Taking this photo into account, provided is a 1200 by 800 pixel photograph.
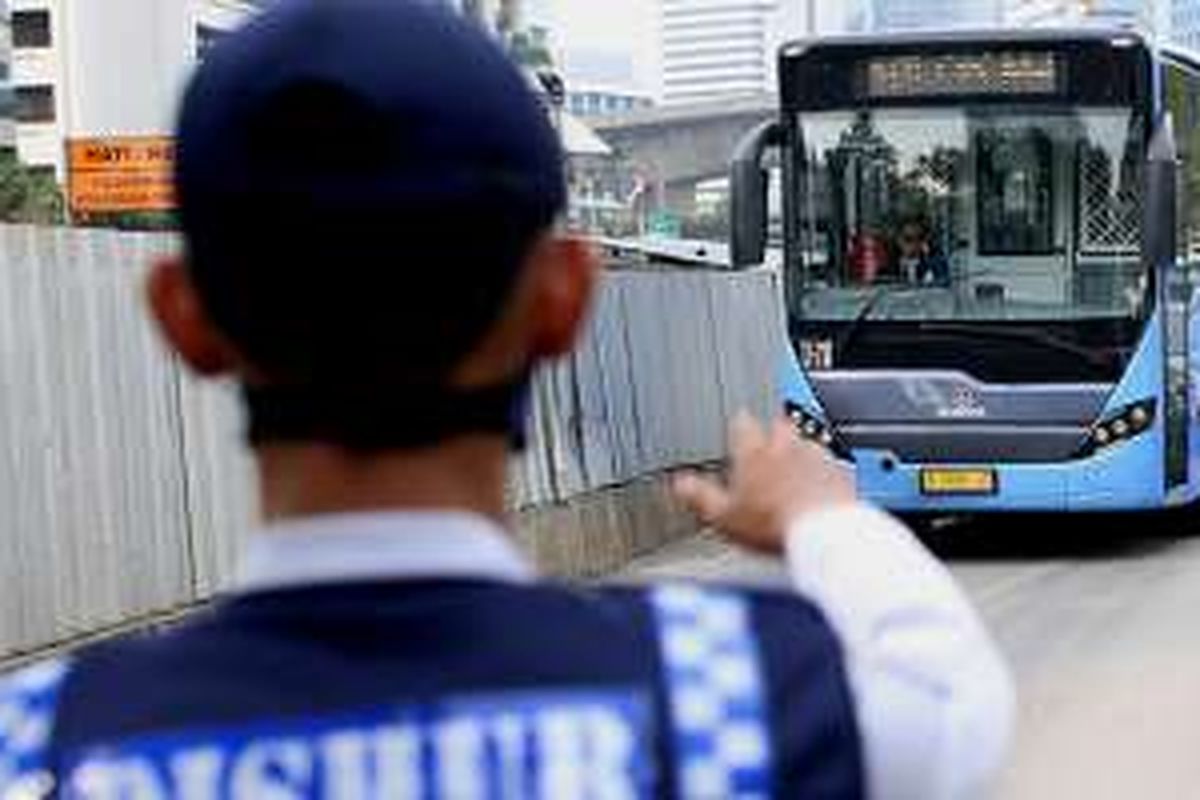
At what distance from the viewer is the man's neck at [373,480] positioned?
164 centimetres

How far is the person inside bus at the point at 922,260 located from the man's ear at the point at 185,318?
15.6 m

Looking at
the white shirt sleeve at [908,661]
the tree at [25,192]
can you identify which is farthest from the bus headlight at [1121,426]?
the tree at [25,192]

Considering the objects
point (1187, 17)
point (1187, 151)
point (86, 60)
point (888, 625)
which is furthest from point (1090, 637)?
point (86, 60)

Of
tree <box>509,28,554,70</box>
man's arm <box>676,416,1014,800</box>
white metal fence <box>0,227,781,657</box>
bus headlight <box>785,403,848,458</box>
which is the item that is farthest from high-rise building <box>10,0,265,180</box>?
man's arm <box>676,416,1014,800</box>

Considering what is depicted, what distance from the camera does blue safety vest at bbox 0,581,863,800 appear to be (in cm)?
157

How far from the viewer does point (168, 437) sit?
1262 centimetres

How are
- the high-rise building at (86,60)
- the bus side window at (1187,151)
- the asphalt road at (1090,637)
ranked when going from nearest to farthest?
1. the asphalt road at (1090,637)
2. the bus side window at (1187,151)
3. the high-rise building at (86,60)

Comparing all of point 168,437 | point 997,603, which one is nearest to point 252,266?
point 168,437

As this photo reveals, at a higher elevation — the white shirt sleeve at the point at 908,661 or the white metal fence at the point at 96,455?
the white shirt sleeve at the point at 908,661

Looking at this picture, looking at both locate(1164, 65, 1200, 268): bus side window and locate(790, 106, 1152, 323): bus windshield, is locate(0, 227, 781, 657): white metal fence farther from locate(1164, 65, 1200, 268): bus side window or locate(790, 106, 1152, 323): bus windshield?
locate(1164, 65, 1200, 268): bus side window

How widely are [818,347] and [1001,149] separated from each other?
166 centimetres

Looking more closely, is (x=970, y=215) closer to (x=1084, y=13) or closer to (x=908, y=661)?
(x=908, y=661)

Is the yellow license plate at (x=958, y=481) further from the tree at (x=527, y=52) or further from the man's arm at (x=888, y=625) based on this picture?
the man's arm at (x=888, y=625)

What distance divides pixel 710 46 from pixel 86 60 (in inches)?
1025
